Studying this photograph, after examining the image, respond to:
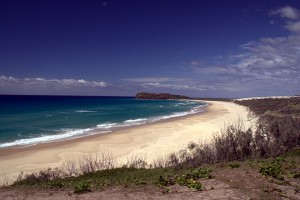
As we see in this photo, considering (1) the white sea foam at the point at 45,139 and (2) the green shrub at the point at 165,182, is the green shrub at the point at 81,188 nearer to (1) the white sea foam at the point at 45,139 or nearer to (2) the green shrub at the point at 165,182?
(2) the green shrub at the point at 165,182

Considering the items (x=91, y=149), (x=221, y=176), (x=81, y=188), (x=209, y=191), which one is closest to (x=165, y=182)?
(x=209, y=191)

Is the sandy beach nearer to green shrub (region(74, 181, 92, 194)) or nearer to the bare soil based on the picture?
the bare soil

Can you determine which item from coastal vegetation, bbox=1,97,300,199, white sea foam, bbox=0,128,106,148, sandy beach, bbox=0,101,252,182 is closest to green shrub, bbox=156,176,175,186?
coastal vegetation, bbox=1,97,300,199

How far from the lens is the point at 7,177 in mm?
15758

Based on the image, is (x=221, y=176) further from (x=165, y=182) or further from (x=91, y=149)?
(x=91, y=149)

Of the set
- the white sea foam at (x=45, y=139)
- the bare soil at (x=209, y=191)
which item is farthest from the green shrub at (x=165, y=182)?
the white sea foam at (x=45, y=139)

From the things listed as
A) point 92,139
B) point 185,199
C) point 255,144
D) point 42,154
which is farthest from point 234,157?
point 92,139

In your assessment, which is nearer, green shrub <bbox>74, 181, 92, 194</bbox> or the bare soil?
the bare soil

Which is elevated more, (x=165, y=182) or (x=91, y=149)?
(x=165, y=182)

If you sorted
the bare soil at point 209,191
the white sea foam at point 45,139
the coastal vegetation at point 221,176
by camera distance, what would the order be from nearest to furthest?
the bare soil at point 209,191 → the coastal vegetation at point 221,176 → the white sea foam at point 45,139

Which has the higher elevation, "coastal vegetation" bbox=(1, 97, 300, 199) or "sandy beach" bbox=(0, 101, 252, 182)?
"coastal vegetation" bbox=(1, 97, 300, 199)

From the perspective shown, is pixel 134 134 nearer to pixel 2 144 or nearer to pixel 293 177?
pixel 2 144

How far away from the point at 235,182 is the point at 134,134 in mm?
22159

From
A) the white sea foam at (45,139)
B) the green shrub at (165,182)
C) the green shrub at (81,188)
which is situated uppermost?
the green shrub at (165,182)
